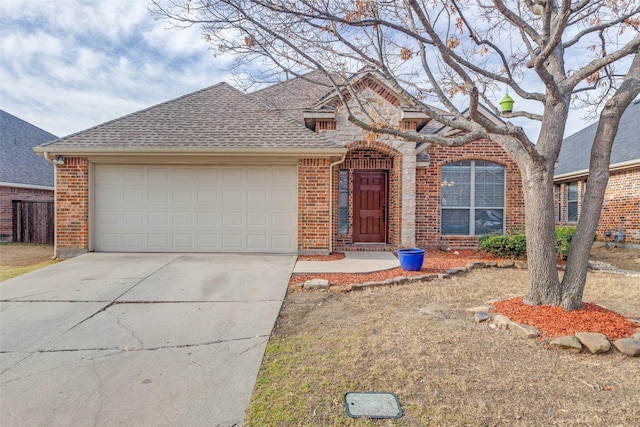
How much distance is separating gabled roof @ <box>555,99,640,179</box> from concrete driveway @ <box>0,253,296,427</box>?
11.8 meters

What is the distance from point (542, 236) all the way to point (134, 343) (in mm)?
5111

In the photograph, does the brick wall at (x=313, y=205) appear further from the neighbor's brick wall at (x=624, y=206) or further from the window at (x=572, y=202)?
the window at (x=572, y=202)

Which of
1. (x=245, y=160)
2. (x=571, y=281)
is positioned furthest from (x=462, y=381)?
(x=245, y=160)

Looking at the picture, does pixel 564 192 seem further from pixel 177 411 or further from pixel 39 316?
pixel 39 316

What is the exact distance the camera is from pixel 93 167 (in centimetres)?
838

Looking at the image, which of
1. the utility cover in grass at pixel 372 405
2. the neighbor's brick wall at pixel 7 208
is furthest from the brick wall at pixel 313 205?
the neighbor's brick wall at pixel 7 208

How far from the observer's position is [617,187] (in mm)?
10992

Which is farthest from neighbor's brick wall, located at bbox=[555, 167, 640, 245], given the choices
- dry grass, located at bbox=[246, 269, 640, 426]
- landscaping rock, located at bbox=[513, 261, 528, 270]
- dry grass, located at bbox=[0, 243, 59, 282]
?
dry grass, located at bbox=[0, 243, 59, 282]

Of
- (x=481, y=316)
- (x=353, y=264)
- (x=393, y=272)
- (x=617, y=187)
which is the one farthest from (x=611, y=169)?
(x=481, y=316)

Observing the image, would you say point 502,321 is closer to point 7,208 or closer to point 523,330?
point 523,330

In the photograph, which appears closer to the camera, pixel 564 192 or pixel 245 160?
pixel 245 160

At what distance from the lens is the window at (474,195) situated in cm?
969

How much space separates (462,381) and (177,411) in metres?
2.30

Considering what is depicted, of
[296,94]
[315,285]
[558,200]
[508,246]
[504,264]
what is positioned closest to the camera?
[315,285]
